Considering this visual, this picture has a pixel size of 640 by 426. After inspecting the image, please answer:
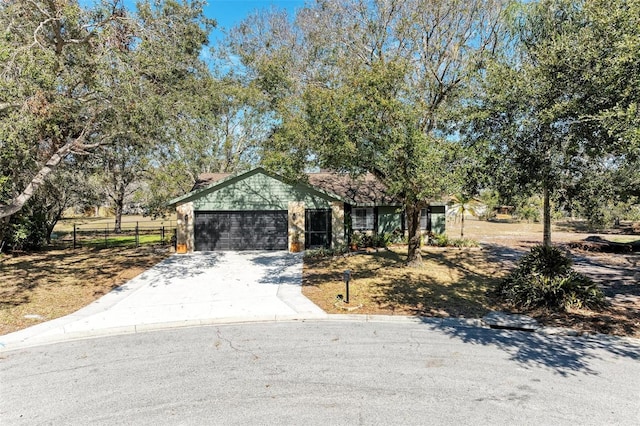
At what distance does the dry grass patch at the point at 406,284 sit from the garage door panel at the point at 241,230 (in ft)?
12.1

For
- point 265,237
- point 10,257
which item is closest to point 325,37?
point 265,237

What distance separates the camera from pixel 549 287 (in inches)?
387

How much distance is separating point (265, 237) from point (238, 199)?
257 centimetres

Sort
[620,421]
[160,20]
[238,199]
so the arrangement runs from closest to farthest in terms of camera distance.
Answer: [620,421] → [160,20] → [238,199]

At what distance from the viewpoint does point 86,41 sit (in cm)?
1104

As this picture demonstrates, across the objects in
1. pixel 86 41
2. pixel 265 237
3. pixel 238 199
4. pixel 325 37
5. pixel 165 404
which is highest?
pixel 325 37

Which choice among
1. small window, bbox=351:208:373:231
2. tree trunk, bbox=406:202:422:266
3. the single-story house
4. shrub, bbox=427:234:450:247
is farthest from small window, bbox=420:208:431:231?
tree trunk, bbox=406:202:422:266

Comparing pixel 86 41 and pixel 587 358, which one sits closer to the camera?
pixel 587 358

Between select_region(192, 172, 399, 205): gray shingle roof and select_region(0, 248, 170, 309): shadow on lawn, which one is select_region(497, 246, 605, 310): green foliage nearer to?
select_region(192, 172, 399, 205): gray shingle roof

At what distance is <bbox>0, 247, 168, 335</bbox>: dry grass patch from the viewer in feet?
32.3

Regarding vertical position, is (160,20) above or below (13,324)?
above

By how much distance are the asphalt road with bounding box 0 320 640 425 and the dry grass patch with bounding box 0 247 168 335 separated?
8.82 ft

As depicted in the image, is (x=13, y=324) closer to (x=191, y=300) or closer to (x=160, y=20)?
(x=191, y=300)

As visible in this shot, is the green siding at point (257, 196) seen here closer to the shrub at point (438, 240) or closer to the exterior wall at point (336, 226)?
the exterior wall at point (336, 226)
